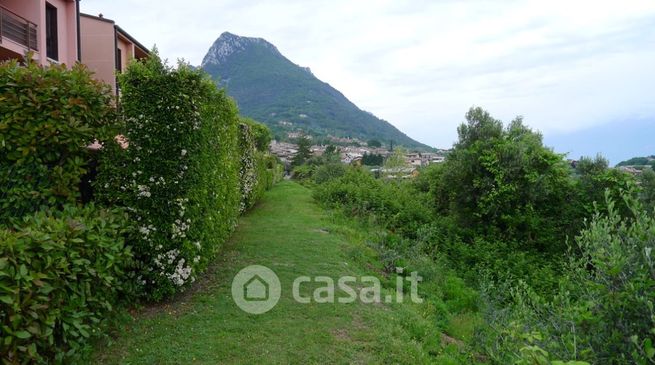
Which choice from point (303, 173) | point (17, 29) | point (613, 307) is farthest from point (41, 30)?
point (303, 173)

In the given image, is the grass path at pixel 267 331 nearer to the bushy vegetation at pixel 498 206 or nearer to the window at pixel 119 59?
the bushy vegetation at pixel 498 206

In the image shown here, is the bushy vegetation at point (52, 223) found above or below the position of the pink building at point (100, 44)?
below

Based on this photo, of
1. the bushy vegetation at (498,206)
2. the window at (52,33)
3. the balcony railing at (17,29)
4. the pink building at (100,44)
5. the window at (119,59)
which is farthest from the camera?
the window at (119,59)

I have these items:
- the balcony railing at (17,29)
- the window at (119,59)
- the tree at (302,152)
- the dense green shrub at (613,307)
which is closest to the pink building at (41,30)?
the balcony railing at (17,29)

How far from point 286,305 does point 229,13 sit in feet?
91.2

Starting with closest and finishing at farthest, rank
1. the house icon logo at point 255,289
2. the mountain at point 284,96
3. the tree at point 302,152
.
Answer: the house icon logo at point 255,289 → the tree at point 302,152 → the mountain at point 284,96

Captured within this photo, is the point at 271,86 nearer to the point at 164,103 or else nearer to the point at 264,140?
the point at 264,140

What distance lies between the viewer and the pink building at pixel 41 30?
10266 mm

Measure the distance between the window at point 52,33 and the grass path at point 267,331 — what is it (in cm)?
979

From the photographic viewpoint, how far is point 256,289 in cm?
602

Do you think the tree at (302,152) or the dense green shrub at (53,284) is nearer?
the dense green shrub at (53,284)

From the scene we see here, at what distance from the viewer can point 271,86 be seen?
10312 cm

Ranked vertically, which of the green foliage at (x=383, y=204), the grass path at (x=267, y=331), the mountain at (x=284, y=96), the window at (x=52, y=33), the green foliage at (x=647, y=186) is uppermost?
the mountain at (x=284, y=96)

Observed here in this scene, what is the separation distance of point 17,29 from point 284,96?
294 ft
